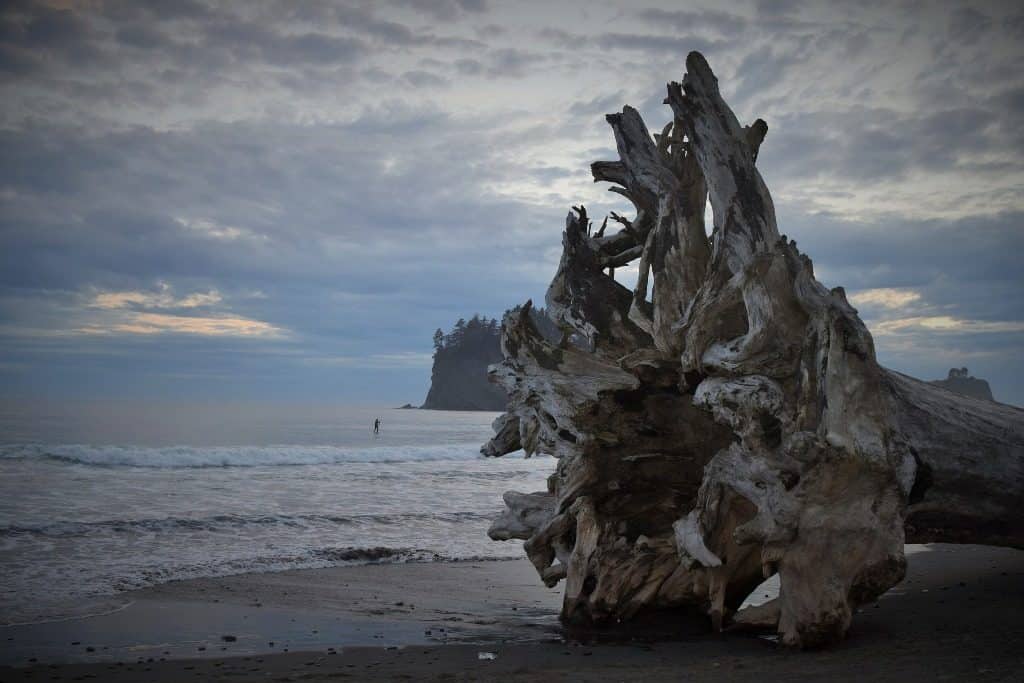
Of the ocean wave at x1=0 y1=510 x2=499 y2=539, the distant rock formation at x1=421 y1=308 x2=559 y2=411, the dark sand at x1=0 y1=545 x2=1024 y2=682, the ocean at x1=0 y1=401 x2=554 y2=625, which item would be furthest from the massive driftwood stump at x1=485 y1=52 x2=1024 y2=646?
the distant rock formation at x1=421 y1=308 x2=559 y2=411

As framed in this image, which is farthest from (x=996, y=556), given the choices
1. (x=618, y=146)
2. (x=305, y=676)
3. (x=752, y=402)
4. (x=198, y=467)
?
(x=198, y=467)

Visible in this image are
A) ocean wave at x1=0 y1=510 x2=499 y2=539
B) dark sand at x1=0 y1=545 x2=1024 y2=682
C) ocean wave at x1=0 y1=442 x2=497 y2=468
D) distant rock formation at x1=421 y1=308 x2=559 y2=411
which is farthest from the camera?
distant rock formation at x1=421 y1=308 x2=559 y2=411

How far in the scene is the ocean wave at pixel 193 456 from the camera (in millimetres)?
28125

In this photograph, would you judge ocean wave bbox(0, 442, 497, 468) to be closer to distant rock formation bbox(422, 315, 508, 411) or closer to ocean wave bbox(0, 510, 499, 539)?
ocean wave bbox(0, 510, 499, 539)

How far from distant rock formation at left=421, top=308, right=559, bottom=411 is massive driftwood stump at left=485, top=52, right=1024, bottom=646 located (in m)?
130

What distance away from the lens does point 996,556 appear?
33.6 ft

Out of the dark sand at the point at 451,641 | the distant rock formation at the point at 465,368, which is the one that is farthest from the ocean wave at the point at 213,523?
the distant rock formation at the point at 465,368

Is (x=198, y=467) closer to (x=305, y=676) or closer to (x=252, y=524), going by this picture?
(x=252, y=524)

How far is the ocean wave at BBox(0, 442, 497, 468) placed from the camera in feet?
92.3

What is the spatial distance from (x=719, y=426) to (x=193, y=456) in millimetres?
28255

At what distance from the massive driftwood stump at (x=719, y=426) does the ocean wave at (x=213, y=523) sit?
22.7ft

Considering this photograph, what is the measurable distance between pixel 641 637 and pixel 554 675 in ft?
5.99

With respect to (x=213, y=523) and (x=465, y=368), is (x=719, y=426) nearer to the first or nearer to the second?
(x=213, y=523)

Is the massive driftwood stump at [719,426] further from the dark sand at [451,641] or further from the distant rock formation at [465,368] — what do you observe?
the distant rock formation at [465,368]
